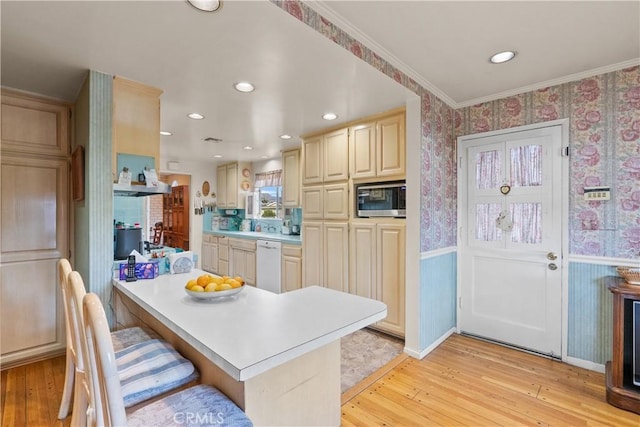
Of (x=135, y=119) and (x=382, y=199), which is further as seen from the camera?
(x=382, y=199)

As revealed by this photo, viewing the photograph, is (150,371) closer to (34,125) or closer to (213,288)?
(213,288)

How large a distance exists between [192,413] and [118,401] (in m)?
0.31

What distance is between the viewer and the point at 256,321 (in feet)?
4.26

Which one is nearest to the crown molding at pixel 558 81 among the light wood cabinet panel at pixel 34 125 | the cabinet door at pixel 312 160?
the cabinet door at pixel 312 160

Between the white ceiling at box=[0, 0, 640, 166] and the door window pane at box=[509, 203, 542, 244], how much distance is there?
102cm

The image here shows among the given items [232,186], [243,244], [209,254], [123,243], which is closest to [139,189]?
[123,243]

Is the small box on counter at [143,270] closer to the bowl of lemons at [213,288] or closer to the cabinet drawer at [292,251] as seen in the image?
the bowl of lemons at [213,288]

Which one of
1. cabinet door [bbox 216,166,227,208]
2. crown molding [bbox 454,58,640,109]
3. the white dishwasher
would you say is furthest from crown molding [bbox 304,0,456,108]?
cabinet door [bbox 216,166,227,208]

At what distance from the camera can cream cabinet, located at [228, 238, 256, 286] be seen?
469cm

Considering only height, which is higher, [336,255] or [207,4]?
[207,4]

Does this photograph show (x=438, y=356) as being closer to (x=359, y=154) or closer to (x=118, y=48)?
(x=359, y=154)

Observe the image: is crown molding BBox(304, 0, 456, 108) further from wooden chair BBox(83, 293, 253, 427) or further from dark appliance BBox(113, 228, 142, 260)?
dark appliance BBox(113, 228, 142, 260)

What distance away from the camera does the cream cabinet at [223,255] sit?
525 cm

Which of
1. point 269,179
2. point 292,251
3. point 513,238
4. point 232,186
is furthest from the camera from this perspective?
point 232,186
